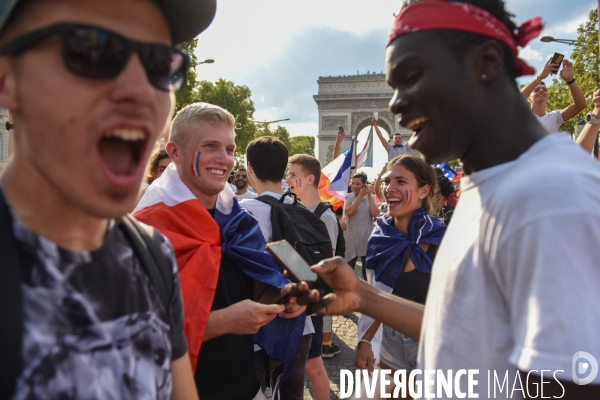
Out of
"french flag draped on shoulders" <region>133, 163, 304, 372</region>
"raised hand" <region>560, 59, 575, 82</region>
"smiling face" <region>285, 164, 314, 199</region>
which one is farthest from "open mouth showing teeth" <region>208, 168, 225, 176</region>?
"raised hand" <region>560, 59, 575, 82</region>

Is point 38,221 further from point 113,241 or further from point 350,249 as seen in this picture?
point 350,249

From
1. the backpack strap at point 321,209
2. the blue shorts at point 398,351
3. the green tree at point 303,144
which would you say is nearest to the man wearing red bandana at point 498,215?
the blue shorts at point 398,351

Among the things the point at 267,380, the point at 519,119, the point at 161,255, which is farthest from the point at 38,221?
the point at 267,380

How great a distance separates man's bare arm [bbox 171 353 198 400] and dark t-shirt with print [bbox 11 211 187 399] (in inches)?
5.1

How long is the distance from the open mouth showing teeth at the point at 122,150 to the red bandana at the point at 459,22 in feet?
3.06

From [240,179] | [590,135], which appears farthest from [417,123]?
[240,179]

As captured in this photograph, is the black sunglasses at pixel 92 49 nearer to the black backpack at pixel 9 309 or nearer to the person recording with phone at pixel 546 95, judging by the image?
the black backpack at pixel 9 309

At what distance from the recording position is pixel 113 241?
117cm

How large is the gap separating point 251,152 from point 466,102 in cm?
291

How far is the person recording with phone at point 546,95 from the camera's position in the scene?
4574 mm

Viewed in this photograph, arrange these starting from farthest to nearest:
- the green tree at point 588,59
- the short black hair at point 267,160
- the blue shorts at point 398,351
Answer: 1. the green tree at point 588,59
2. the short black hair at point 267,160
3. the blue shorts at point 398,351

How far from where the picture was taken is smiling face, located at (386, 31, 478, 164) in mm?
1360

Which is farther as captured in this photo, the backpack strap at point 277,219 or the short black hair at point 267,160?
the short black hair at point 267,160

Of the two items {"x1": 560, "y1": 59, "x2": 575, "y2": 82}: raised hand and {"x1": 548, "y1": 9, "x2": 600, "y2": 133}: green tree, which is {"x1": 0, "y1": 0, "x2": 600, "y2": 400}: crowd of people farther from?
{"x1": 548, "y1": 9, "x2": 600, "y2": 133}: green tree
